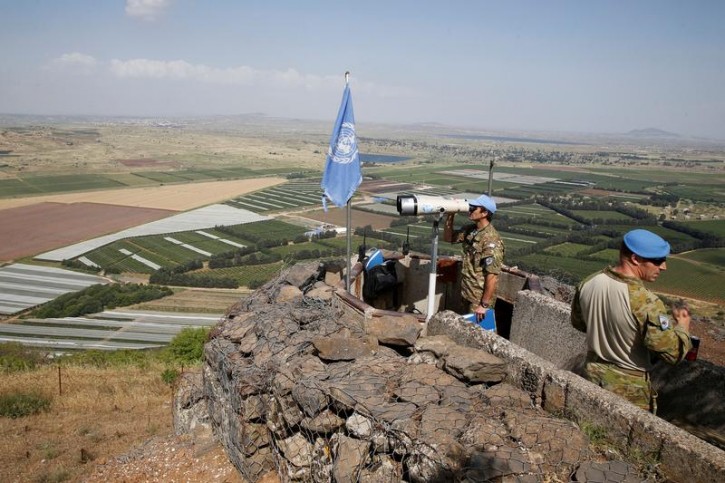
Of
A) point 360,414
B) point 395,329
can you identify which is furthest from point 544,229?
point 360,414

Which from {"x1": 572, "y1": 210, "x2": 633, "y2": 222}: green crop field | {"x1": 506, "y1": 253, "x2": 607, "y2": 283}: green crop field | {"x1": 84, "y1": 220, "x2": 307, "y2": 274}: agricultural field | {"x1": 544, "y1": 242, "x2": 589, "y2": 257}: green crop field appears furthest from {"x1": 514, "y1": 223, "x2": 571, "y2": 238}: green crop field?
{"x1": 84, "y1": 220, "x2": 307, "y2": 274}: agricultural field

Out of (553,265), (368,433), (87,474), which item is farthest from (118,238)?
(368,433)

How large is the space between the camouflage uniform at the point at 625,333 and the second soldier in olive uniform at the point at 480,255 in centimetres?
167

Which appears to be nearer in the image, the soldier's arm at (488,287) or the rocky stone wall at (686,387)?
the rocky stone wall at (686,387)

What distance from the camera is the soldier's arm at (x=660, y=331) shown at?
342 cm

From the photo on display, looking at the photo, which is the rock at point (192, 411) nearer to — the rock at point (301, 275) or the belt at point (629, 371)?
the rock at point (301, 275)

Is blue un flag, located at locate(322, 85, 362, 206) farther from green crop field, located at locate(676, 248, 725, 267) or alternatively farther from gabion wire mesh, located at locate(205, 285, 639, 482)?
green crop field, located at locate(676, 248, 725, 267)

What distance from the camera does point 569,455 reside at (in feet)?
11.3

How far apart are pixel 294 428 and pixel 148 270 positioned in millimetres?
46133

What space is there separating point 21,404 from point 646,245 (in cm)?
1081

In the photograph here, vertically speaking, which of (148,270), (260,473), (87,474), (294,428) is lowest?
(148,270)

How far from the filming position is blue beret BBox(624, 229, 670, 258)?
3.45 meters

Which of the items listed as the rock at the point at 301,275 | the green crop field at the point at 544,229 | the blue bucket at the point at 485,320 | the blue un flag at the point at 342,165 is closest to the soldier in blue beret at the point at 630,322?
the blue bucket at the point at 485,320

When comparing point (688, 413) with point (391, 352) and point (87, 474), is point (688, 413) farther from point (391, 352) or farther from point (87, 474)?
point (87, 474)
